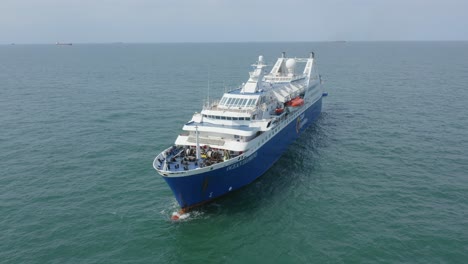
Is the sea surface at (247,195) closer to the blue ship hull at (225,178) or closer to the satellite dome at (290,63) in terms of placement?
the blue ship hull at (225,178)

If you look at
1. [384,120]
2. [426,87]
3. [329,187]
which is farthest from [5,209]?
[426,87]

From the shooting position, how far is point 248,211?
30.7m

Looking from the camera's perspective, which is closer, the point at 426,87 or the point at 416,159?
the point at 416,159

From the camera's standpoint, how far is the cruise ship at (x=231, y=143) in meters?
29.9

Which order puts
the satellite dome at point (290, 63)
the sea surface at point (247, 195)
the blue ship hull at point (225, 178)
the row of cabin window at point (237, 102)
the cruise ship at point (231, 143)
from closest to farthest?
the sea surface at point (247, 195), the blue ship hull at point (225, 178), the cruise ship at point (231, 143), the row of cabin window at point (237, 102), the satellite dome at point (290, 63)

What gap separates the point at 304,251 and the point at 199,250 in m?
8.53

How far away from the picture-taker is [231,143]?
3400cm

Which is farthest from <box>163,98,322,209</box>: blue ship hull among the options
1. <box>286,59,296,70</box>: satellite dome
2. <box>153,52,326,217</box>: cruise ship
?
<box>286,59,296,70</box>: satellite dome

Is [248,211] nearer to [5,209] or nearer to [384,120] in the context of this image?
[5,209]

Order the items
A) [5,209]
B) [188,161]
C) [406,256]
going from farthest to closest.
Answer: [188,161]
[5,209]
[406,256]

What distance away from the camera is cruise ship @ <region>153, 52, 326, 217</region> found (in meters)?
29.9

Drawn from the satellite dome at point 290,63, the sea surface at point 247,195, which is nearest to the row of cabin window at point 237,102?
the sea surface at point 247,195

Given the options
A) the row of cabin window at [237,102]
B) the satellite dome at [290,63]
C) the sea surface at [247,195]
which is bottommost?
the sea surface at [247,195]

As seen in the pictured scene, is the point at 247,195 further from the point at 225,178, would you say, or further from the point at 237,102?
the point at 237,102
